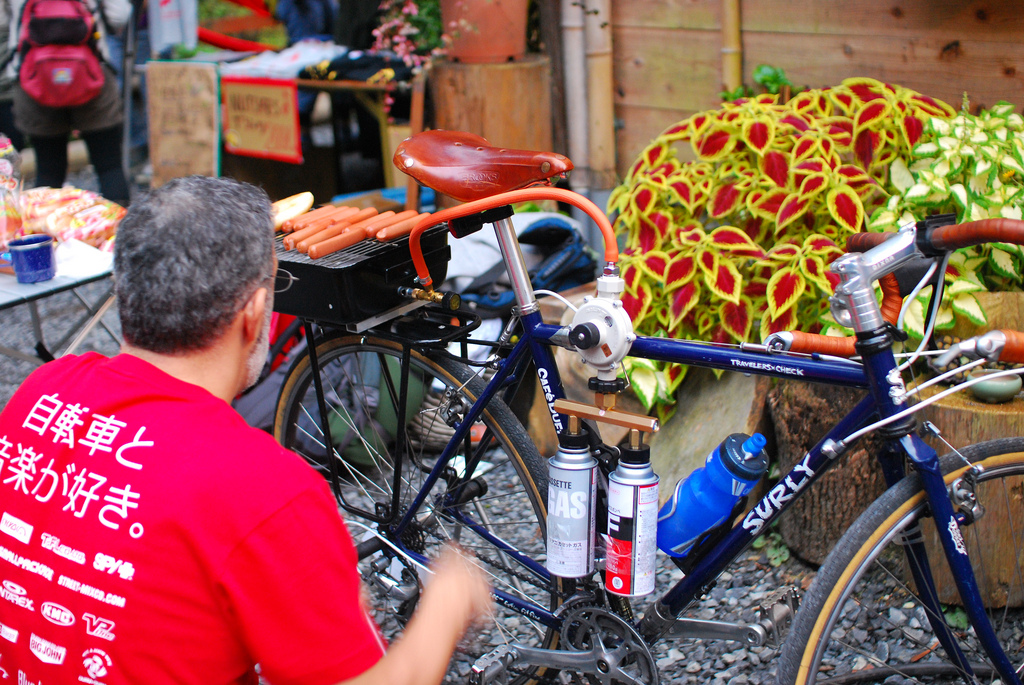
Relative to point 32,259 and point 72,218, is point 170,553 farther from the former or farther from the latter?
point 72,218

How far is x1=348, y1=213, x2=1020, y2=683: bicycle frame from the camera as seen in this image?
1.54 m

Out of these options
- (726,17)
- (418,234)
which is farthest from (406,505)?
(726,17)

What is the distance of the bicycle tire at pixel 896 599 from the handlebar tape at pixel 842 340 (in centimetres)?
27

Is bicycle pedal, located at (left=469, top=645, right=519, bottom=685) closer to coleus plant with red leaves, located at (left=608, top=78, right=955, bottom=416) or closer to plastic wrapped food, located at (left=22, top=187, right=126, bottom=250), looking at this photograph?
coleus plant with red leaves, located at (left=608, top=78, right=955, bottom=416)

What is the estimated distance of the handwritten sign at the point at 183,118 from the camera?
4.95 metres

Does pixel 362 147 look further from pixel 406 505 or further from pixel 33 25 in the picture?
pixel 406 505

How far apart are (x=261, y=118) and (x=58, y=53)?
1.11m

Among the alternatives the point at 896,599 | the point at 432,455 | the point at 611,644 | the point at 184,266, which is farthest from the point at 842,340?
the point at 432,455

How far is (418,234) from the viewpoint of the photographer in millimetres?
2016

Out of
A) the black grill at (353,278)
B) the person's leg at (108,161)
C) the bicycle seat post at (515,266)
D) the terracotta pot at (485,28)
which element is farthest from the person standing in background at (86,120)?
the bicycle seat post at (515,266)

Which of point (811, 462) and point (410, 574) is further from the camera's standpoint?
point (410, 574)

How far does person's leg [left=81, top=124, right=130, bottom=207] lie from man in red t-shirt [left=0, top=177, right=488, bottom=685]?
3.67 meters

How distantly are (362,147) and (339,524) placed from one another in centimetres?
554

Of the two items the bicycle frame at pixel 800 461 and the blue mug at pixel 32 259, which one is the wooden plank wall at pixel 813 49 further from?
the blue mug at pixel 32 259
